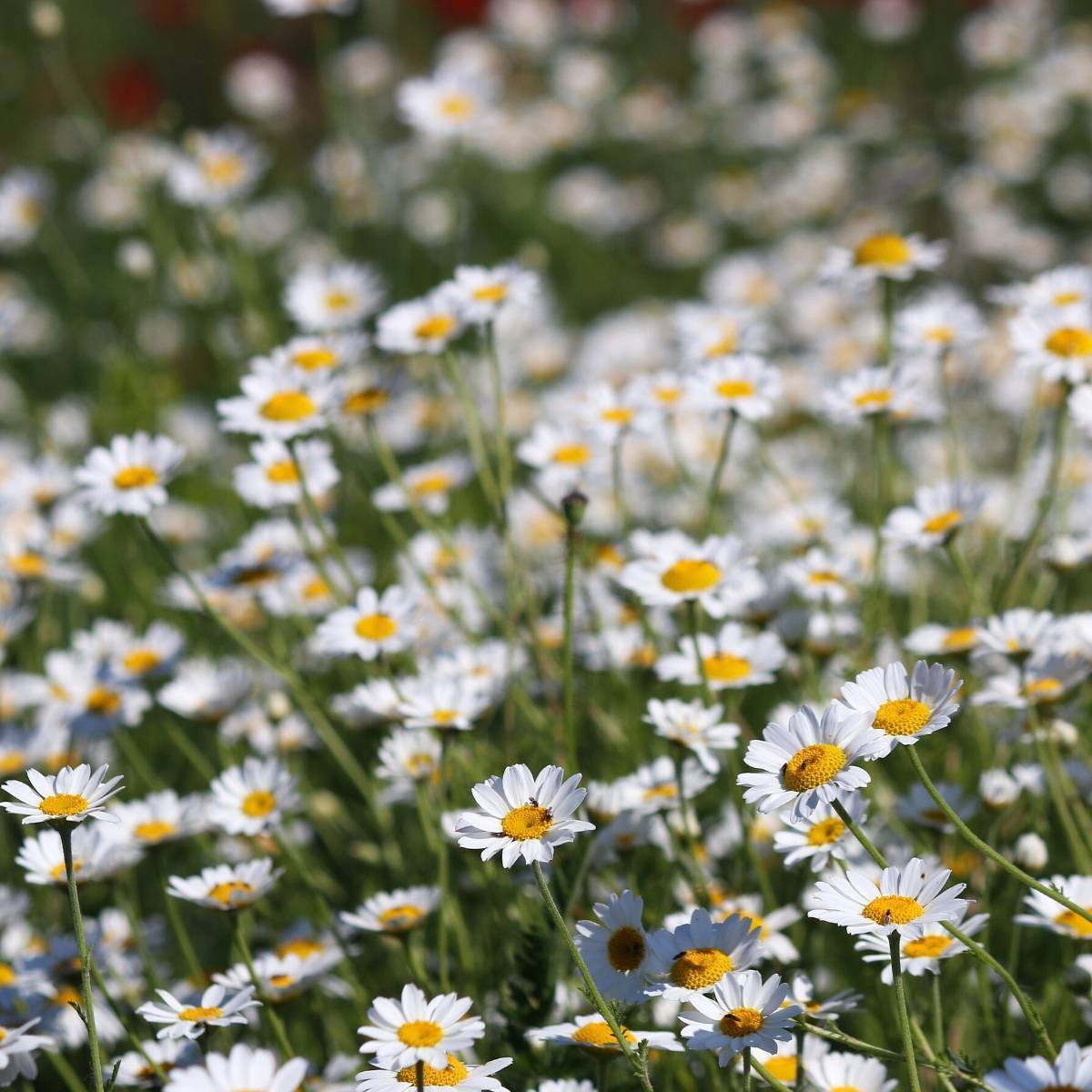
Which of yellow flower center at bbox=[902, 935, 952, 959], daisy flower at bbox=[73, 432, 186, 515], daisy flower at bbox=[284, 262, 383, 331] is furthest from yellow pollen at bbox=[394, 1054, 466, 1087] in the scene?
daisy flower at bbox=[284, 262, 383, 331]

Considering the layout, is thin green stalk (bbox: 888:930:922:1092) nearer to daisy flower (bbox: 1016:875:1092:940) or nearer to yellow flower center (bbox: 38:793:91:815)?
daisy flower (bbox: 1016:875:1092:940)

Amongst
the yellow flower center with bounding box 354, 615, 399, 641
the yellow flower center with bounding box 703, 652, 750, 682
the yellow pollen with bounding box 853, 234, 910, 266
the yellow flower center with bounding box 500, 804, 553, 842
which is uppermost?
the yellow pollen with bounding box 853, 234, 910, 266

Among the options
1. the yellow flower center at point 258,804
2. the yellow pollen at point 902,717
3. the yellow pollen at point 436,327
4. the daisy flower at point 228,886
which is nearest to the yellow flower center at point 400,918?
the daisy flower at point 228,886

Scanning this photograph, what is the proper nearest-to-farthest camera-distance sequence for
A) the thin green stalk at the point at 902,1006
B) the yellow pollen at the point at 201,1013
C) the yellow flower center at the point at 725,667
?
the thin green stalk at the point at 902,1006 < the yellow pollen at the point at 201,1013 < the yellow flower center at the point at 725,667

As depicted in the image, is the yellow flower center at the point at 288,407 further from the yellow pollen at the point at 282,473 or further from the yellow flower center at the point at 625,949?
the yellow flower center at the point at 625,949

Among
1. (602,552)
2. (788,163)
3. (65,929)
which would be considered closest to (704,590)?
(602,552)

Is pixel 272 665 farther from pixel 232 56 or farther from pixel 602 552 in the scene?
pixel 232 56
